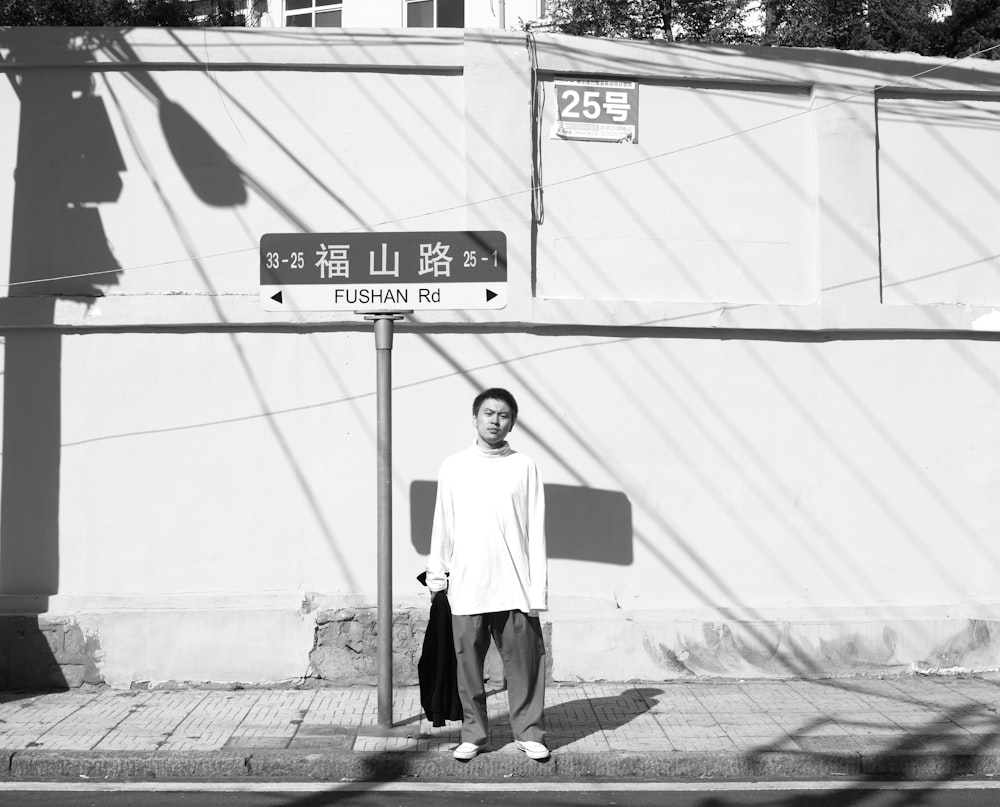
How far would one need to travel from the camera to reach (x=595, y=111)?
8344 mm

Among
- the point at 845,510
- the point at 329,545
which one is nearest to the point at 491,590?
the point at 329,545

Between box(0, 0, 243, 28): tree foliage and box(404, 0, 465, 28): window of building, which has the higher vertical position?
box(404, 0, 465, 28): window of building

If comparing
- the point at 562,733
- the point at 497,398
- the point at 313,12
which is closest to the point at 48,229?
the point at 497,398

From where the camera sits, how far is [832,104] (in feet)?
27.9

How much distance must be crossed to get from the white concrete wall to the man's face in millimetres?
1814

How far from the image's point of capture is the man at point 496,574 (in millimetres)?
6184

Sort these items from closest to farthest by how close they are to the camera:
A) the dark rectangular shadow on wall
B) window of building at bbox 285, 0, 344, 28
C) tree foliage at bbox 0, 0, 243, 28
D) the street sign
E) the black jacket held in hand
Answer: the black jacket held in hand → the street sign → the dark rectangular shadow on wall → tree foliage at bbox 0, 0, 243, 28 → window of building at bbox 285, 0, 344, 28

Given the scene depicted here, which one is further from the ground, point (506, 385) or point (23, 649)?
point (506, 385)

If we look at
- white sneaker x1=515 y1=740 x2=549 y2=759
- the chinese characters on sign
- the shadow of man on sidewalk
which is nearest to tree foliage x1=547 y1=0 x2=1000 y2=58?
the chinese characters on sign

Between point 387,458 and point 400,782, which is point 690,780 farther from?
point 387,458

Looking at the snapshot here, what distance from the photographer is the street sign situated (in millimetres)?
6582

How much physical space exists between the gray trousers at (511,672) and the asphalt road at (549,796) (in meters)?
0.33

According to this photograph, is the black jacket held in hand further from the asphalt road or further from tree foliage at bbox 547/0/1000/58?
tree foliage at bbox 547/0/1000/58

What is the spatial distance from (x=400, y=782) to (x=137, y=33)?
5.39 metres
